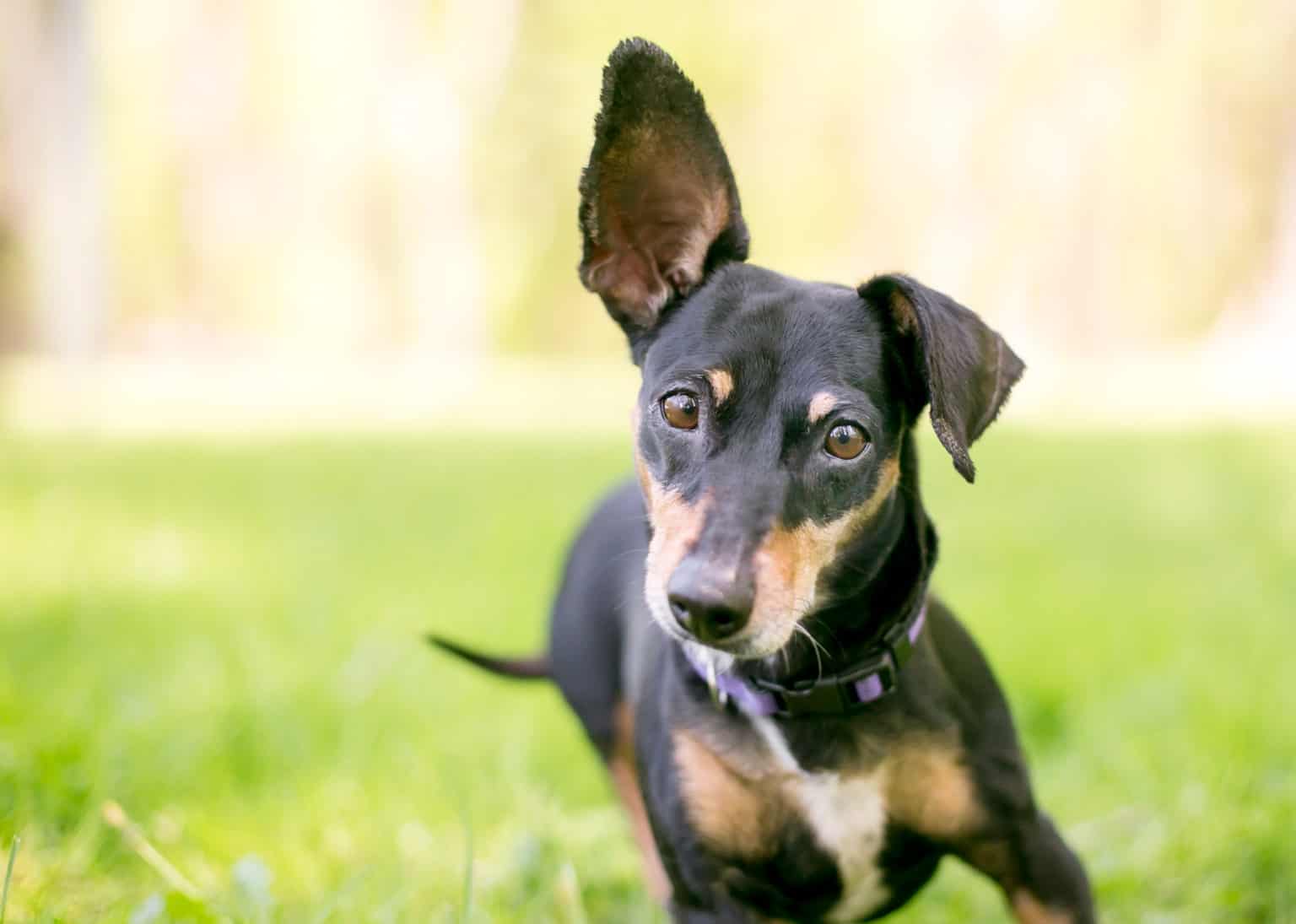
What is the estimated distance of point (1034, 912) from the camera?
276 cm

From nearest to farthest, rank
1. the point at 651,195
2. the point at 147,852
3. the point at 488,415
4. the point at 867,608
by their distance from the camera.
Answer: the point at 867,608 < the point at 651,195 < the point at 147,852 < the point at 488,415

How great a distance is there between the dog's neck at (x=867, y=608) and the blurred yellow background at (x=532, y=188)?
1288 centimetres

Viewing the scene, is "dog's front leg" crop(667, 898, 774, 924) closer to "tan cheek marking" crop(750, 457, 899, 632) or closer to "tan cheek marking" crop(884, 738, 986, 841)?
"tan cheek marking" crop(884, 738, 986, 841)

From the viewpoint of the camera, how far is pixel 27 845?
3.31 metres

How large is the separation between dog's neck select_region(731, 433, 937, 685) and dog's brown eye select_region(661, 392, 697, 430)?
0.45 metres

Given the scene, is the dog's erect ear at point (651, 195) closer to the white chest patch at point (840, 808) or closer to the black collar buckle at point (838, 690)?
the black collar buckle at point (838, 690)

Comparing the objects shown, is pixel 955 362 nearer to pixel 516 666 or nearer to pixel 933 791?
pixel 933 791

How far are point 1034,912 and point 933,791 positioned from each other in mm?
353

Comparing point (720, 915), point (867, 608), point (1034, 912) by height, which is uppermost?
point (867, 608)

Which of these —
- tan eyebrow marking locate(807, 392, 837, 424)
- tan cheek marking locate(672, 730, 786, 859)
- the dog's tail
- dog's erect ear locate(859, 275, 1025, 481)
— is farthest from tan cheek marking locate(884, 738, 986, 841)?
the dog's tail

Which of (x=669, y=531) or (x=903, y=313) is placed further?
(x=903, y=313)

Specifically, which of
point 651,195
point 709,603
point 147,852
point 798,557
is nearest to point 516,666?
point 147,852

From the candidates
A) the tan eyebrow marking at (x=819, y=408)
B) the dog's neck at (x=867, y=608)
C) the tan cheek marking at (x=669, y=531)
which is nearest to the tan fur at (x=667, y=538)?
the tan cheek marking at (x=669, y=531)

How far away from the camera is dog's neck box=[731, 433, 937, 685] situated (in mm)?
2779
